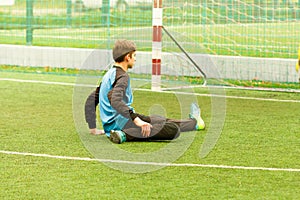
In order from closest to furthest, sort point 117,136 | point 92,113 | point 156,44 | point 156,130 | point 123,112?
point 123,112 → point 117,136 → point 156,130 → point 92,113 → point 156,44

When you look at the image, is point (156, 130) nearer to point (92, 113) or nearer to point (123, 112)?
point (123, 112)

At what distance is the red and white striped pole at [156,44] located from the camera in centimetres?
1286

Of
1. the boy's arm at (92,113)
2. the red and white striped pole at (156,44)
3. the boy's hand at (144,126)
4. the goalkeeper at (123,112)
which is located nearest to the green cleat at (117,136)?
the goalkeeper at (123,112)

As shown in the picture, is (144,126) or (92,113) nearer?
(144,126)

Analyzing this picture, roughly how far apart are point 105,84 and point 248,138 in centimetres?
154

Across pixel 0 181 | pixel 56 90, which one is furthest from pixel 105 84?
pixel 56 90

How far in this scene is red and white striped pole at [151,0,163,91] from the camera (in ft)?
42.2

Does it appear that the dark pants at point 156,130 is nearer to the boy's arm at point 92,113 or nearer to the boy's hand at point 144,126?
the boy's hand at point 144,126

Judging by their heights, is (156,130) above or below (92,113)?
below

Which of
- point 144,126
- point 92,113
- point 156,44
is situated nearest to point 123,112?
point 144,126

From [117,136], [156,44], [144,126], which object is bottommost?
[117,136]

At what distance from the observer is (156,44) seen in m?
12.8

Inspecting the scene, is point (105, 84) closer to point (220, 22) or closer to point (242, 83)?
point (242, 83)

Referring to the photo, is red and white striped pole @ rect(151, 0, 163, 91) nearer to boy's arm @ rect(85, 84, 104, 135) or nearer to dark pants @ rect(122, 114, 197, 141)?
boy's arm @ rect(85, 84, 104, 135)
